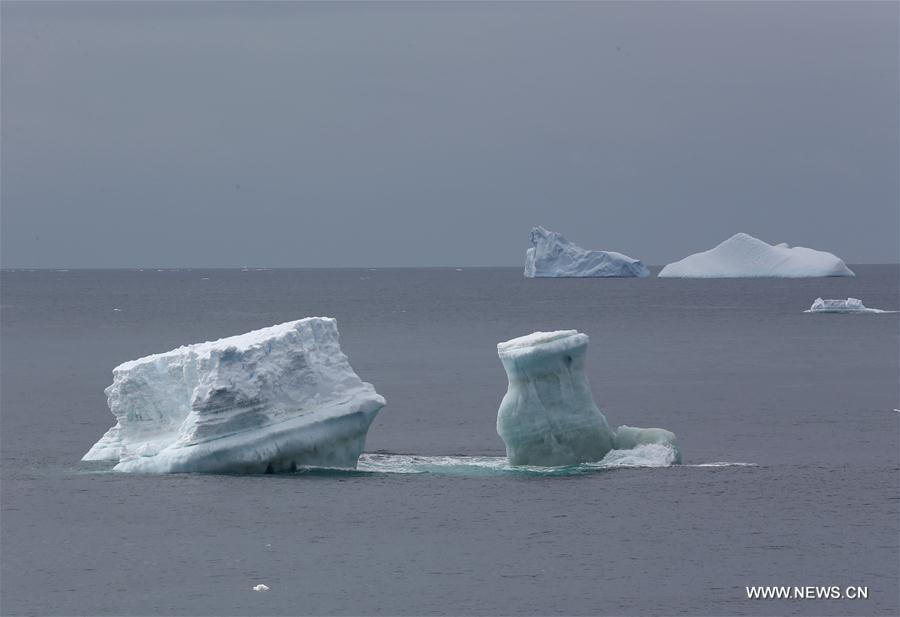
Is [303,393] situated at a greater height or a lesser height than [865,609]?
greater

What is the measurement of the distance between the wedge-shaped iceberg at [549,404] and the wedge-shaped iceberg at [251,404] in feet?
10.8

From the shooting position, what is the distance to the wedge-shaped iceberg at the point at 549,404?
31.7m

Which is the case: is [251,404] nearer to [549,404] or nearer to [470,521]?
[470,521]

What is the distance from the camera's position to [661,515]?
28172 millimetres

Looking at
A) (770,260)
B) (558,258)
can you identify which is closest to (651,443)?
(558,258)

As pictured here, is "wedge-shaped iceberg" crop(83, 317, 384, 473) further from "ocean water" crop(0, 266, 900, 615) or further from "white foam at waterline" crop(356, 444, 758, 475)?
"white foam at waterline" crop(356, 444, 758, 475)

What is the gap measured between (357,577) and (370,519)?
13.1 feet

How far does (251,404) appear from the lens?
1196 inches

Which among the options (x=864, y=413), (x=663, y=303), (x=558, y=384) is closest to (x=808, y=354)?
(x=864, y=413)

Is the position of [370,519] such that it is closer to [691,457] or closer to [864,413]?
[691,457]

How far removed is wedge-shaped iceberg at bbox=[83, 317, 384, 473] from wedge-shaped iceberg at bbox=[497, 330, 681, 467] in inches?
130

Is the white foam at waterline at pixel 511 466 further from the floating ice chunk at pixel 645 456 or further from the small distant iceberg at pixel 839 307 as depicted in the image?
the small distant iceberg at pixel 839 307

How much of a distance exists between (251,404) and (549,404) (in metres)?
6.86

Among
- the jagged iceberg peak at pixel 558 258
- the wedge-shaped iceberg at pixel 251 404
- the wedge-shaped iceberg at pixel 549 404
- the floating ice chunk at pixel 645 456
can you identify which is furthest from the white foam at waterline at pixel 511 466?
the jagged iceberg peak at pixel 558 258
